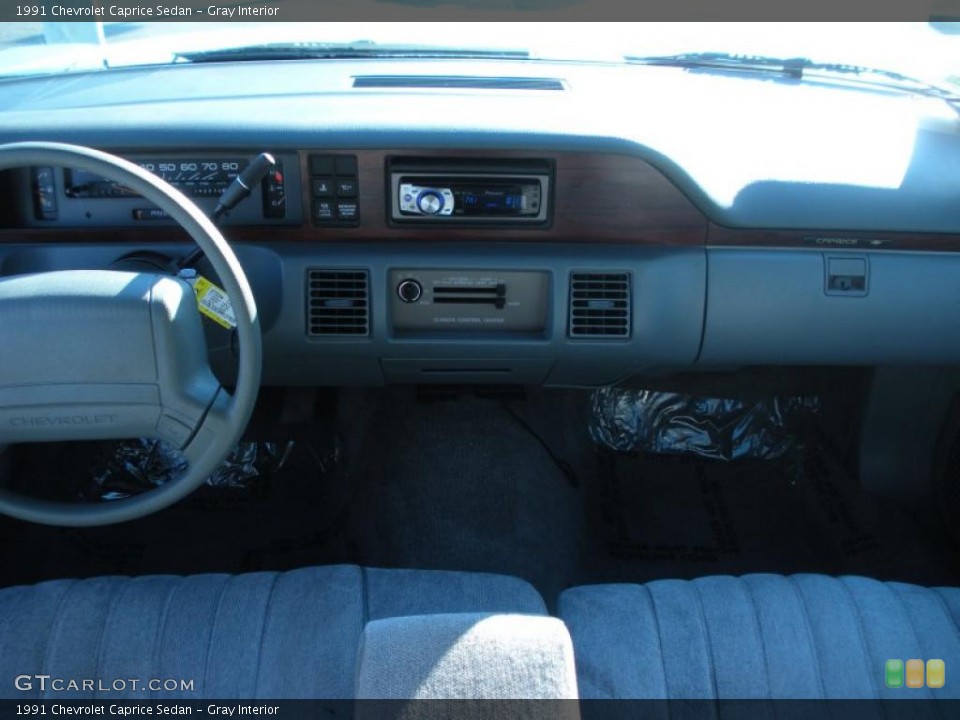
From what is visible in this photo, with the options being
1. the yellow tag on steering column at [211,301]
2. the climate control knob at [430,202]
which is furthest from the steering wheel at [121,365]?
the climate control knob at [430,202]

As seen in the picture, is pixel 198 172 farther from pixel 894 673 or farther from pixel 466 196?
pixel 894 673

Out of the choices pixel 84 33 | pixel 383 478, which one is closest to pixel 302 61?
pixel 84 33

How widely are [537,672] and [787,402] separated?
72.0 inches

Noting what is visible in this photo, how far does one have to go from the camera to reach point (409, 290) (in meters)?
1.98

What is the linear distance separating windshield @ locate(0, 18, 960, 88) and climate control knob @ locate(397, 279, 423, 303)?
2.50 feet

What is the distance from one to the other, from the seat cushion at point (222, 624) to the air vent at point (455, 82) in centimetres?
118

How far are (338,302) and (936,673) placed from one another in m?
1.43

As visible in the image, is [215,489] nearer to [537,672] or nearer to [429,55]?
[429,55]

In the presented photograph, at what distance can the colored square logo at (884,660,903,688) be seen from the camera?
1466mm

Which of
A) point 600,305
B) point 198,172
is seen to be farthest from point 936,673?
point 198,172

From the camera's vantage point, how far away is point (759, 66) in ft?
7.81

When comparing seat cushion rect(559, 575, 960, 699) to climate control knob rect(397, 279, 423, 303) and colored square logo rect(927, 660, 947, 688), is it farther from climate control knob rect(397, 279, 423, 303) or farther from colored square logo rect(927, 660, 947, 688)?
climate control knob rect(397, 279, 423, 303)

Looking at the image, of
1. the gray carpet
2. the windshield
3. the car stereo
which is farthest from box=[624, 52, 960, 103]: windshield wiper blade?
the gray carpet

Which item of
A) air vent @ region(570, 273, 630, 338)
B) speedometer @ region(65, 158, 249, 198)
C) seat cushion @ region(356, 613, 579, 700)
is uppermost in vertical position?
speedometer @ region(65, 158, 249, 198)
